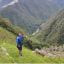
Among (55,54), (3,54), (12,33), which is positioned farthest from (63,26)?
(3,54)

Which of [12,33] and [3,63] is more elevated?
[12,33]

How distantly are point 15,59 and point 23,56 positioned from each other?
2511 millimetres

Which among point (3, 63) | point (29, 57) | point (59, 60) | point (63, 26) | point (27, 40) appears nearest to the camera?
point (3, 63)

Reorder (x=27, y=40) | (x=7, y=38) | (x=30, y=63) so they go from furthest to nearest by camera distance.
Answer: (x=27, y=40) < (x=7, y=38) < (x=30, y=63)

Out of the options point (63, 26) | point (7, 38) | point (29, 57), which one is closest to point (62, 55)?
point (29, 57)

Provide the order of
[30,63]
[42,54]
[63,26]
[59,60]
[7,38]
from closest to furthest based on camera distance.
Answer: [30,63]
[59,60]
[42,54]
[7,38]
[63,26]

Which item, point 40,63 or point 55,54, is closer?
point 40,63

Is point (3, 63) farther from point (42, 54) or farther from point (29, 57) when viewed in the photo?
point (42, 54)

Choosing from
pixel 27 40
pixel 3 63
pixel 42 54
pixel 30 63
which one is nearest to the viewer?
pixel 3 63

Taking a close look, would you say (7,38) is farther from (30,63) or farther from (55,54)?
(30,63)

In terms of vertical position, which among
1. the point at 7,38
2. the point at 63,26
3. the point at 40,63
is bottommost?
the point at 40,63

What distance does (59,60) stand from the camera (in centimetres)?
3922

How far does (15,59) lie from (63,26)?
16159 cm

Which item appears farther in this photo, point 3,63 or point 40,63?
point 40,63
